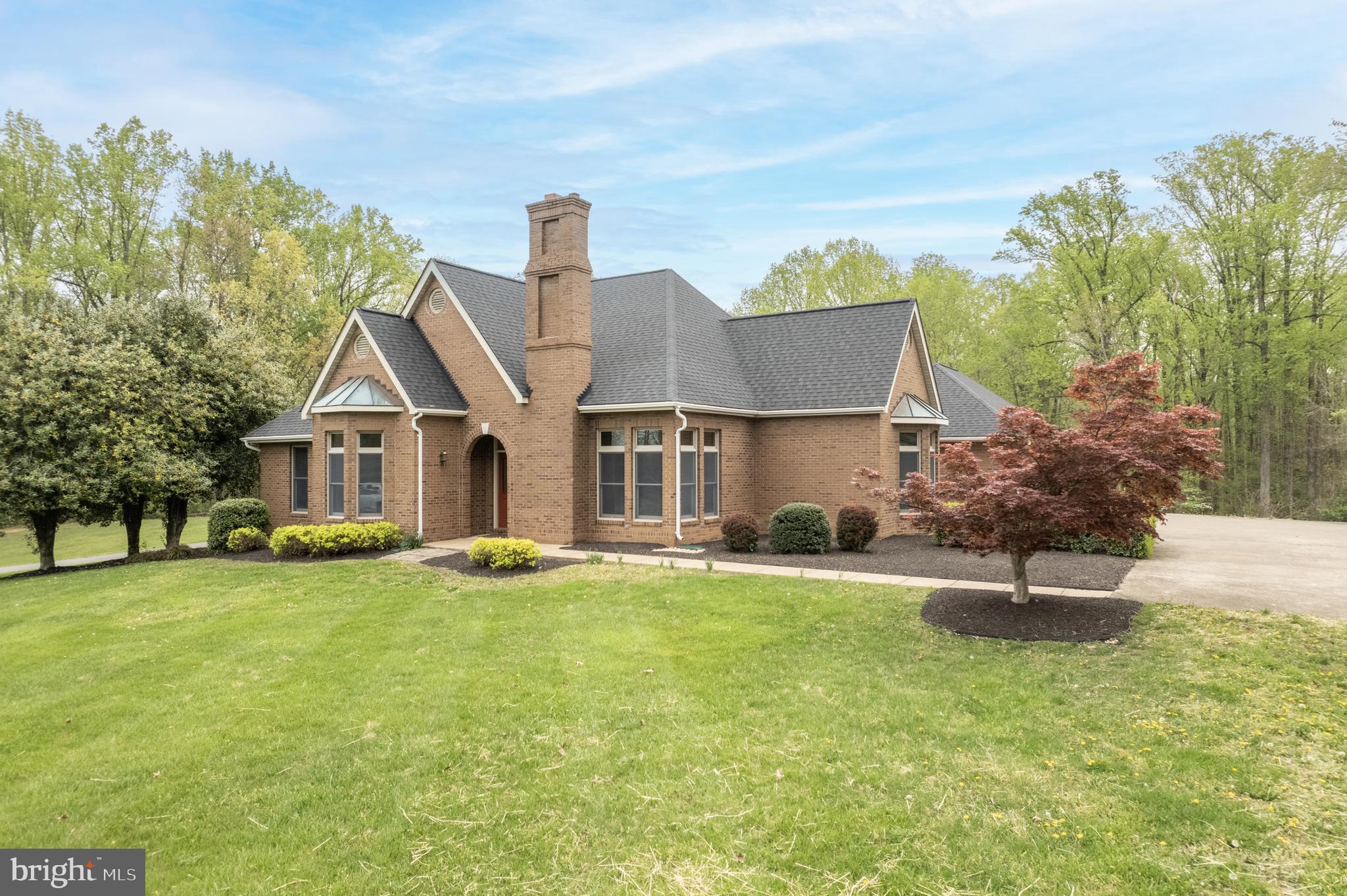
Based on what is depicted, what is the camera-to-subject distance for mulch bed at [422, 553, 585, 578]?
47.1ft

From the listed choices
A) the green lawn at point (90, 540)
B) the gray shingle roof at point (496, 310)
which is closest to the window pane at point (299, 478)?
the green lawn at point (90, 540)

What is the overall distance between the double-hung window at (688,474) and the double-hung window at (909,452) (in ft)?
19.8

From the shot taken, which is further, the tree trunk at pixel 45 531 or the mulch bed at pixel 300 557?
the tree trunk at pixel 45 531

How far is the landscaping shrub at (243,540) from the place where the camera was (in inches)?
768

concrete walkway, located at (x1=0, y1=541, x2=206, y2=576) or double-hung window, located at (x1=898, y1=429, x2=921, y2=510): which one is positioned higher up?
double-hung window, located at (x1=898, y1=429, x2=921, y2=510)

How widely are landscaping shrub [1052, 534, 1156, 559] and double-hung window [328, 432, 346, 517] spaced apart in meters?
17.5

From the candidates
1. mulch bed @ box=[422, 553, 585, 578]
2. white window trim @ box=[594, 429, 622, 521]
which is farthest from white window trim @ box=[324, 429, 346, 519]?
white window trim @ box=[594, 429, 622, 521]

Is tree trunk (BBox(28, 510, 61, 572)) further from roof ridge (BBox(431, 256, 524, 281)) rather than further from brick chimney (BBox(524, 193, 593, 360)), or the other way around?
brick chimney (BBox(524, 193, 593, 360))

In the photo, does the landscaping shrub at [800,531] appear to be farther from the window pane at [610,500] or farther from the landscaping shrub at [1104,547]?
the landscaping shrub at [1104,547]

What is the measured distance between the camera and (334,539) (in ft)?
56.2

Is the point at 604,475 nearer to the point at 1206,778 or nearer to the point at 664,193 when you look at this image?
the point at 664,193

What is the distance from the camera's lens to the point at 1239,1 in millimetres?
10961

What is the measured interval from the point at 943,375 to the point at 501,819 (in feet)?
86.0

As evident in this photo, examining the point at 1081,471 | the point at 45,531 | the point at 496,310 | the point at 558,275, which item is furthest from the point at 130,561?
the point at 1081,471
